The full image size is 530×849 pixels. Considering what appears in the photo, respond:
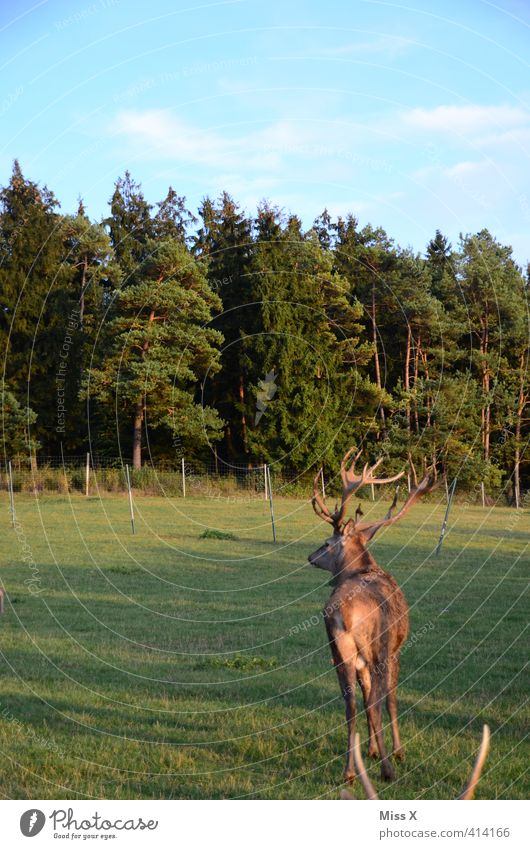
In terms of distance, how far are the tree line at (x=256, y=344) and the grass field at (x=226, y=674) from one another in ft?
68.4

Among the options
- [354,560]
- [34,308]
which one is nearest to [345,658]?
[354,560]

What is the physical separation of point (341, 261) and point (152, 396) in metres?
12.8

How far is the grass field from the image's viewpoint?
24.1 ft

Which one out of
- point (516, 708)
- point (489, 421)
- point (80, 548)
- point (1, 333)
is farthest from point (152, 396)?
point (516, 708)

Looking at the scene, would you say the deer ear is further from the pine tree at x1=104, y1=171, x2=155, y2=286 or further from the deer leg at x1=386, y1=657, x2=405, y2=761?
the pine tree at x1=104, y1=171, x2=155, y2=286

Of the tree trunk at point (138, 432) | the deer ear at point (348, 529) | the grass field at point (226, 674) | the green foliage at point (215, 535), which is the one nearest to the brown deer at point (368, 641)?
the deer ear at point (348, 529)

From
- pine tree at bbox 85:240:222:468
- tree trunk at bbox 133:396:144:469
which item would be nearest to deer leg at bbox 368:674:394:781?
pine tree at bbox 85:240:222:468

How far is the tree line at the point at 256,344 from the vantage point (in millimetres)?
43625

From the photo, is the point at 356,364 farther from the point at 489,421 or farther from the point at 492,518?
the point at 492,518

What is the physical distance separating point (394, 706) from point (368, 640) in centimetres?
86

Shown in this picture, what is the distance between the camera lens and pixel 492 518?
111 ft

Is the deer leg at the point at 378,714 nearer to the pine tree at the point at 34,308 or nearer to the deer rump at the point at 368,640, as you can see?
the deer rump at the point at 368,640

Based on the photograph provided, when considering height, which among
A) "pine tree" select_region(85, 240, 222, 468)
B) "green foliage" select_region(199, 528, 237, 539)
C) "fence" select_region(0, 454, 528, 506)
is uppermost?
"pine tree" select_region(85, 240, 222, 468)

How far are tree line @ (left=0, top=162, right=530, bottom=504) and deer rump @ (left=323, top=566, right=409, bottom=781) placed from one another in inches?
1383
